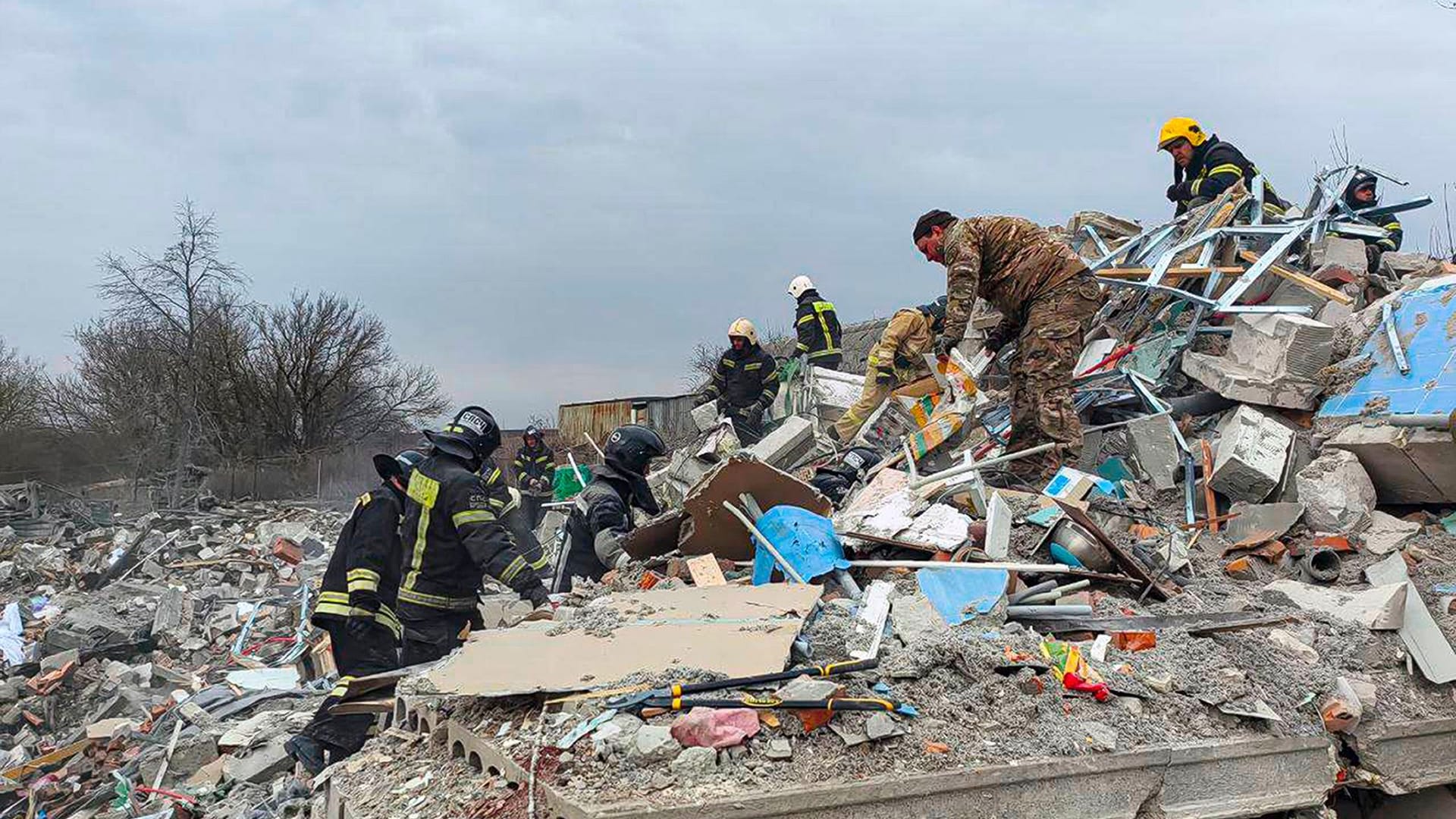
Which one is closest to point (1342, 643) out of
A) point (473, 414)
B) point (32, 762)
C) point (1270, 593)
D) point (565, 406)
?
point (1270, 593)

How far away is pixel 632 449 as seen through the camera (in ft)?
17.6

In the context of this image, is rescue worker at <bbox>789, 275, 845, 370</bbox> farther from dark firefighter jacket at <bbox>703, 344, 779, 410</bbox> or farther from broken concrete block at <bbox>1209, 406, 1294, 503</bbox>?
broken concrete block at <bbox>1209, 406, 1294, 503</bbox>

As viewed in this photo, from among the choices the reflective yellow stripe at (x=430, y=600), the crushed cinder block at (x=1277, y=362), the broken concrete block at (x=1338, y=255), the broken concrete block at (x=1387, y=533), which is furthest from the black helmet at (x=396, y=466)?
the broken concrete block at (x=1338, y=255)

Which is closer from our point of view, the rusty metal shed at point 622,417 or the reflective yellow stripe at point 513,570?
the reflective yellow stripe at point 513,570

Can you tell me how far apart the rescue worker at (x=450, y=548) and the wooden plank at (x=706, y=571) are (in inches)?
31.4

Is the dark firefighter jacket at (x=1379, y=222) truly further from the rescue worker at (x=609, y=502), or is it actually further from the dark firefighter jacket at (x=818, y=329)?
the rescue worker at (x=609, y=502)

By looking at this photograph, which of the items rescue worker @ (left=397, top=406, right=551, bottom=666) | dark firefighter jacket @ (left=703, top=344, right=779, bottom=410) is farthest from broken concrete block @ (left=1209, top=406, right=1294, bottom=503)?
dark firefighter jacket @ (left=703, top=344, right=779, bottom=410)

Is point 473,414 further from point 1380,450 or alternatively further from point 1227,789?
point 1380,450

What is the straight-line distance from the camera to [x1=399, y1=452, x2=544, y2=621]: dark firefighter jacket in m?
4.58

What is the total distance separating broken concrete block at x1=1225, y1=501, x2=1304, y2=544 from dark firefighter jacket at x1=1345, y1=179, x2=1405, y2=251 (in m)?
3.70

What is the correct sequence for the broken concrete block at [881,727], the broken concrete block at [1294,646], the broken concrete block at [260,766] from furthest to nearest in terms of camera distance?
the broken concrete block at [260,766] < the broken concrete block at [1294,646] < the broken concrete block at [881,727]

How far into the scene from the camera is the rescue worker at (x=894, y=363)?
7926 mm

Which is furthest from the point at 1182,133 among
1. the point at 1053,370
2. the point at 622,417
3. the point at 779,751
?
the point at 622,417

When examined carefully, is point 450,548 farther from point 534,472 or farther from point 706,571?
point 534,472
